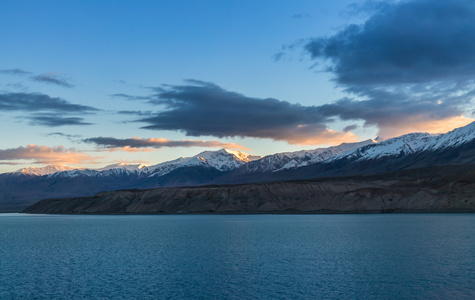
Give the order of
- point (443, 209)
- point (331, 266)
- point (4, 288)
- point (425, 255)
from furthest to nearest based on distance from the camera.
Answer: point (443, 209) < point (425, 255) < point (331, 266) < point (4, 288)

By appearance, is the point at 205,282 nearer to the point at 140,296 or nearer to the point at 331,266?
the point at 140,296

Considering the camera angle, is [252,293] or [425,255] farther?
[425,255]

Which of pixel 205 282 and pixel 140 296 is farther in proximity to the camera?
pixel 205 282

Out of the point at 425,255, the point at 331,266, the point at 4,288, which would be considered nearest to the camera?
the point at 4,288

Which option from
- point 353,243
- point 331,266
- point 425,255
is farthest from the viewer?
point 353,243

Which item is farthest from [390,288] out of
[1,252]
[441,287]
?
[1,252]

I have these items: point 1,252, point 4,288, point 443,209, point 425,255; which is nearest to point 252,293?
point 4,288

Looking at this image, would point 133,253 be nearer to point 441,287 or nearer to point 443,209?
point 441,287

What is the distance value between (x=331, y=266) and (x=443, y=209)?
152m

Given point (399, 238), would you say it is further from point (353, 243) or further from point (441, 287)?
point (441, 287)

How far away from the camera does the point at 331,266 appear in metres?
58.5

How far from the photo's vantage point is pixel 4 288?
4797cm

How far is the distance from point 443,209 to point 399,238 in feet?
382

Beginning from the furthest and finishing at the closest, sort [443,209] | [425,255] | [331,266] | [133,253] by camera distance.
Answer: [443,209]
[133,253]
[425,255]
[331,266]
